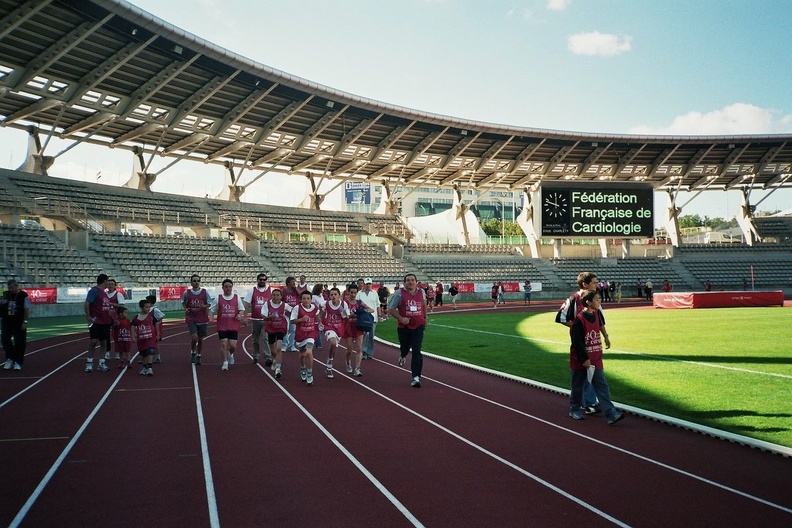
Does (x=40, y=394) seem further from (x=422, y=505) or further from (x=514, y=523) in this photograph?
(x=514, y=523)

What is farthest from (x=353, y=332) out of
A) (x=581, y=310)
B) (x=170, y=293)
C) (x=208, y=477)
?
(x=170, y=293)

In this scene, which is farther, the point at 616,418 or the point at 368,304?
the point at 368,304

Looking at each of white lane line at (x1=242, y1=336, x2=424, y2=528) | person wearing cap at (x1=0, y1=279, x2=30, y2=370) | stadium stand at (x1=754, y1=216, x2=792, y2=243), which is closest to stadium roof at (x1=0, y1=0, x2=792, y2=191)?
stadium stand at (x1=754, y1=216, x2=792, y2=243)

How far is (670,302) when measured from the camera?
3775 centimetres

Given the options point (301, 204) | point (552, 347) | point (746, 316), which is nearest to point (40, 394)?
point (552, 347)

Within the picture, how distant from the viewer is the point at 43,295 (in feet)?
103

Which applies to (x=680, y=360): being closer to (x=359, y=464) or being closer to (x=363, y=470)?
(x=359, y=464)

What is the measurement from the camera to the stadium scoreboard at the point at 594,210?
47.3 meters

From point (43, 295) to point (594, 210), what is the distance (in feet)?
115

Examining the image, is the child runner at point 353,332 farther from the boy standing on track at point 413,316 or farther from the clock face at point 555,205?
the clock face at point 555,205

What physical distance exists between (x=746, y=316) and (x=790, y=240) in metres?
41.4

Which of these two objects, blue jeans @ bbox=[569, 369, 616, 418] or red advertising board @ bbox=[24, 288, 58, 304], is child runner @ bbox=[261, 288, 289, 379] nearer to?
blue jeans @ bbox=[569, 369, 616, 418]

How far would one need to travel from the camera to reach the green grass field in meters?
9.42

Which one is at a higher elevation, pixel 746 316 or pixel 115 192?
pixel 115 192
